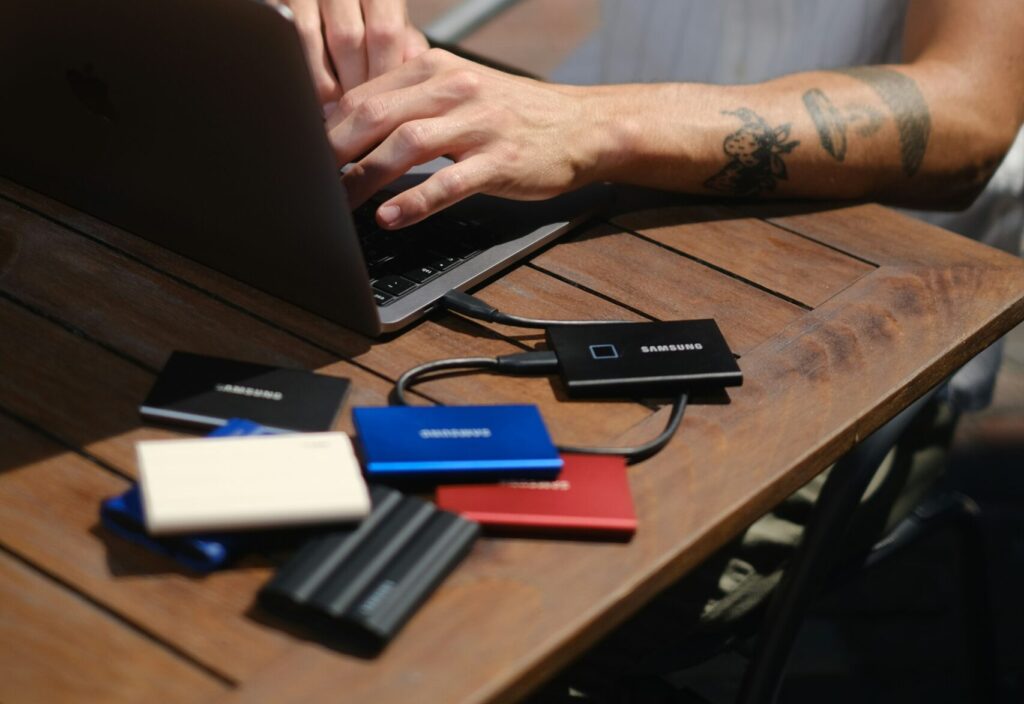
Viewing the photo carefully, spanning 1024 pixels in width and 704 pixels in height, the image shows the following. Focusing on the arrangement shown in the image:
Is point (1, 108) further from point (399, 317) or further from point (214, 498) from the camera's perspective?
point (214, 498)

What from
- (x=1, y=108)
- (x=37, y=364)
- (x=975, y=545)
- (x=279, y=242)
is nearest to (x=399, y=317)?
(x=279, y=242)

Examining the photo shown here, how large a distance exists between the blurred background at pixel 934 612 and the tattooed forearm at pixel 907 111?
A: 74 centimetres

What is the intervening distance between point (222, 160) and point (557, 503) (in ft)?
1.13

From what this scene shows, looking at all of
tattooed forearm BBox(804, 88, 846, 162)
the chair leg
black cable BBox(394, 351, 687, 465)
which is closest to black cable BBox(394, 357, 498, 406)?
black cable BBox(394, 351, 687, 465)

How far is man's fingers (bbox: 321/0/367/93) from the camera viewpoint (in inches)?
44.4

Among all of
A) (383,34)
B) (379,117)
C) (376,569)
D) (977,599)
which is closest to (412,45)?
(383,34)

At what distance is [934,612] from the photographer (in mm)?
1964

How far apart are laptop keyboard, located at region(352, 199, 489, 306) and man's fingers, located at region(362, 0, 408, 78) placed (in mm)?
181

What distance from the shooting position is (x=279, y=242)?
0.86 m

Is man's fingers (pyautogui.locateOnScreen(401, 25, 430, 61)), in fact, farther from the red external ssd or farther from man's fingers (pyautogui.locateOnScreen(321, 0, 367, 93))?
the red external ssd

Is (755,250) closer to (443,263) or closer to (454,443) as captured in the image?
(443,263)

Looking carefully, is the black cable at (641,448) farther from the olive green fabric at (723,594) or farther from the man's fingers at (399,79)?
the man's fingers at (399,79)

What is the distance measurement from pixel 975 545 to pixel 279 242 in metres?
0.96

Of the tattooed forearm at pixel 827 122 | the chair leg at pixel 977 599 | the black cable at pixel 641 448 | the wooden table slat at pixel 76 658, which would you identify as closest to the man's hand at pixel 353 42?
the tattooed forearm at pixel 827 122
